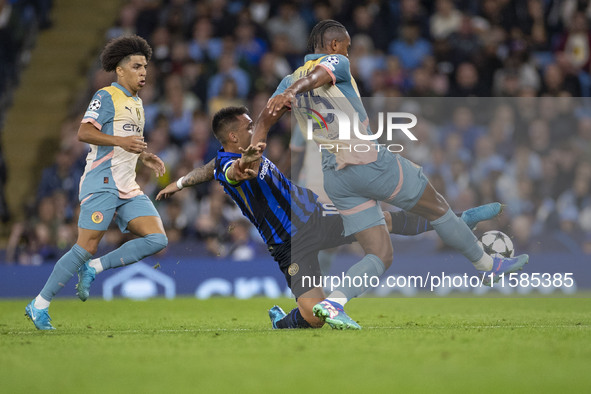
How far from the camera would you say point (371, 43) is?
1391 cm

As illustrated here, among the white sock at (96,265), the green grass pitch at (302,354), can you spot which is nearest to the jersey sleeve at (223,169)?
the green grass pitch at (302,354)

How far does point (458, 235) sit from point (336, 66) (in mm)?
1590

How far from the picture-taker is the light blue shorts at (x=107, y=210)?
7246 millimetres

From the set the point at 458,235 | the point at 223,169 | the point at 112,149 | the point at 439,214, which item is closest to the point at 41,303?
the point at 112,149

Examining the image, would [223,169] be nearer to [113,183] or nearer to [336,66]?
[336,66]

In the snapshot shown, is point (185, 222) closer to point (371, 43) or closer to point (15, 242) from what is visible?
point (15, 242)

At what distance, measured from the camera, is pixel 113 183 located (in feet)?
24.1

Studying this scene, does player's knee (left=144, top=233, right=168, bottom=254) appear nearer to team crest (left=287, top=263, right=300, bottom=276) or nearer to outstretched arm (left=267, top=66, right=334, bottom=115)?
team crest (left=287, top=263, right=300, bottom=276)

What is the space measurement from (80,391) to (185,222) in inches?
317

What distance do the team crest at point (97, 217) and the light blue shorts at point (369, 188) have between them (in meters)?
1.70

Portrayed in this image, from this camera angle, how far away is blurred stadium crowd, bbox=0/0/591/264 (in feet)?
30.9

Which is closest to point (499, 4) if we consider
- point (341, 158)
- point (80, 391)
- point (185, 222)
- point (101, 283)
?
point (185, 222)

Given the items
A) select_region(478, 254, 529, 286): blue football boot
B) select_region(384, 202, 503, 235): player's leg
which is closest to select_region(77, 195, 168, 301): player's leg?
select_region(384, 202, 503, 235): player's leg

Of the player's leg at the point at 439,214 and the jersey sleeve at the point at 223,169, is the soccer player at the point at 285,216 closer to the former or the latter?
the jersey sleeve at the point at 223,169
